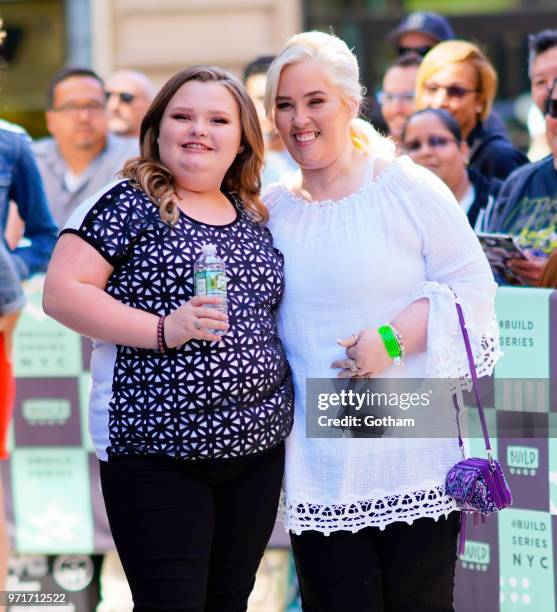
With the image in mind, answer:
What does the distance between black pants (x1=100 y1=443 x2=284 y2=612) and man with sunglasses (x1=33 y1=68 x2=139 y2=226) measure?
3.07m

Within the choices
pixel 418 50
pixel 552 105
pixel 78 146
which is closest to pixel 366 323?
pixel 552 105

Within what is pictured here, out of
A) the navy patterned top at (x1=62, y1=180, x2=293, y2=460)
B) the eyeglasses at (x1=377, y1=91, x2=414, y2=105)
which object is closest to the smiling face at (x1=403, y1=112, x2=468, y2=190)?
the eyeglasses at (x1=377, y1=91, x2=414, y2=105)

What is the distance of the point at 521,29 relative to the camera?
33.1 ft

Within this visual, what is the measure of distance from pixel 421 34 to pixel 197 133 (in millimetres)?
3714

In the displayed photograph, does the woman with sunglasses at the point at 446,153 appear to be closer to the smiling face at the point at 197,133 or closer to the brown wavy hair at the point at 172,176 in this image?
the brown wavy hair at the point at 172,176

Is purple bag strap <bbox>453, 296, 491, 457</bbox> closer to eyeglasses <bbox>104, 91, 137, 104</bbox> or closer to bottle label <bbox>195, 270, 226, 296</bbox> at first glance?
bottle label <bbox>195, 270, 226, 296</bbox>

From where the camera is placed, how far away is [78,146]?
19.1 ft

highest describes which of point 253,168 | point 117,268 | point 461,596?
point 253,168

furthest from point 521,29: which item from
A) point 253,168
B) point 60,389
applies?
point 253,168

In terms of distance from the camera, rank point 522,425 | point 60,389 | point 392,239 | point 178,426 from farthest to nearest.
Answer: point 60,389
point 522,425
point 392,239
point 178,426

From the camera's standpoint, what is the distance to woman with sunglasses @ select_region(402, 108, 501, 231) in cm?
481

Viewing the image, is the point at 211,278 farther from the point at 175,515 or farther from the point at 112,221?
the point at 175,515

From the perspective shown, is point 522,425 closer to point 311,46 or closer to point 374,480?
point 374,480

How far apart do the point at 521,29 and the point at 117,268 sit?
318 inches
